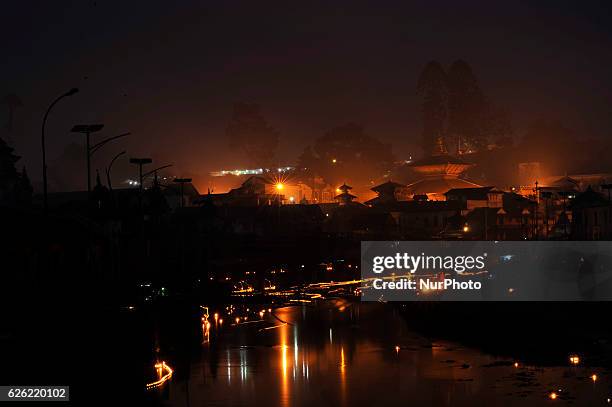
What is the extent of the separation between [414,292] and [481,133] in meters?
105

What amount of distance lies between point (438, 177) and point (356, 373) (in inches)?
3796

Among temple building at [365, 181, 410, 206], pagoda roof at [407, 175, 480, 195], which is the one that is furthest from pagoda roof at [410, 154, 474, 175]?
temple building at [365, 181, 410, 206]

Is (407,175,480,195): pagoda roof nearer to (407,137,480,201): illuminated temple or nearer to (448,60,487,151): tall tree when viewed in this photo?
(407,137,480,201): illuminated temple

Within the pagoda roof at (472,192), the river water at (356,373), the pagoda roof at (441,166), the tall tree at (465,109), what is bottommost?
the river water at (356,373)

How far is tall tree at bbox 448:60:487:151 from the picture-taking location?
529ft

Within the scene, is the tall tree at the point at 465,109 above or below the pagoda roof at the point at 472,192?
above

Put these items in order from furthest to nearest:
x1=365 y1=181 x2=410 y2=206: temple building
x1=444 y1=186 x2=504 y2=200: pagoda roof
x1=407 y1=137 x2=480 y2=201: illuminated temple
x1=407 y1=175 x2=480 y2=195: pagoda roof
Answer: x1=407 y1=175 x2=480 y2=195: pagoda roof, x1=407 y1=137 x2=480 y2=201: illuminated temple, x1=365 y1=181 x2=410 y2=206: temple building, x1=444 y1=186 x2=504 y2=200: pagoda roof

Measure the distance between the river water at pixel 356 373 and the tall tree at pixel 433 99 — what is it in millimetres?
115900

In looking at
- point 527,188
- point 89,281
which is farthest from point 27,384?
point 527,188

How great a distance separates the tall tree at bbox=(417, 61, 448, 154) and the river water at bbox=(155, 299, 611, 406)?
115900mm

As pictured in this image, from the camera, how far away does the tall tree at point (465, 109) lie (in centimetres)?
16112

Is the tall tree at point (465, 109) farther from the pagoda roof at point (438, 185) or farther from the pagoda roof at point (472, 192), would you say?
the pagoda roof at point (472, 192)

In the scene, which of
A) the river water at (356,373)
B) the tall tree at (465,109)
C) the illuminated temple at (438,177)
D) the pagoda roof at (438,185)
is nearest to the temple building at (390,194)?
the illuminated temple at (438,177)

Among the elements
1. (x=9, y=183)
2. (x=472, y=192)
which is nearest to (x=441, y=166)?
(x=472, y=192)
